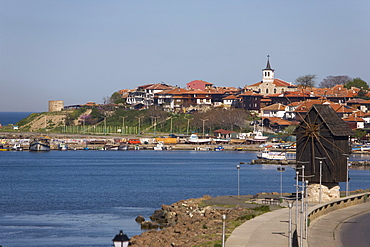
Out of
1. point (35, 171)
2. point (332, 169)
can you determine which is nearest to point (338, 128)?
point (332, 169)

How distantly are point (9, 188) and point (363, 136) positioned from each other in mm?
93980

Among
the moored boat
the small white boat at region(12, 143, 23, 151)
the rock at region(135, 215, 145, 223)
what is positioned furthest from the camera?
the small white boat at region(12, 143, 23, 151)

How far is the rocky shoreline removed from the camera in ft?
131

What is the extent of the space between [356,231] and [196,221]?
35.7 feet

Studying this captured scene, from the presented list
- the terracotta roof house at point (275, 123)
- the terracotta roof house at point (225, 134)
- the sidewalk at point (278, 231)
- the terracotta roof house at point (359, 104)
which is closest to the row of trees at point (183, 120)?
the terracotta roof house at point (225, 134)

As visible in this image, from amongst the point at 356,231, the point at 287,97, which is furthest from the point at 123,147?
the point at 356,231

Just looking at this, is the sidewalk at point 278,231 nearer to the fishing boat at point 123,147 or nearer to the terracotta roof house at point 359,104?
the fishing boat at point 123,147

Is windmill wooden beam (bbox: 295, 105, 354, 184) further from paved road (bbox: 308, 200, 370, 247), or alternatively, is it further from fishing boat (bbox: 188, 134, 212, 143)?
fishing boat (bbox: 188, 134, 212, 143)

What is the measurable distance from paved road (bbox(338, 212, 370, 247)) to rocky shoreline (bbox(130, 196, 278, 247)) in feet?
18.9

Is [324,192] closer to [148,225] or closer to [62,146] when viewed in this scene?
[148,225]

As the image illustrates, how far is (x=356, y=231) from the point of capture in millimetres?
39781

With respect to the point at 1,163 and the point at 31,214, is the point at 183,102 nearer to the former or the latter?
the point at 1,163

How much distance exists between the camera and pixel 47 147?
15900 cm

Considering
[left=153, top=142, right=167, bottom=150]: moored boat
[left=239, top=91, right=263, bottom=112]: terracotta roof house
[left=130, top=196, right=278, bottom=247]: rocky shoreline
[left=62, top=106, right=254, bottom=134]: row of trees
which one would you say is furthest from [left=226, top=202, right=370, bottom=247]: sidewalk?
[left=239, top=91, right=263, bottom=112]: terracotta roof house
